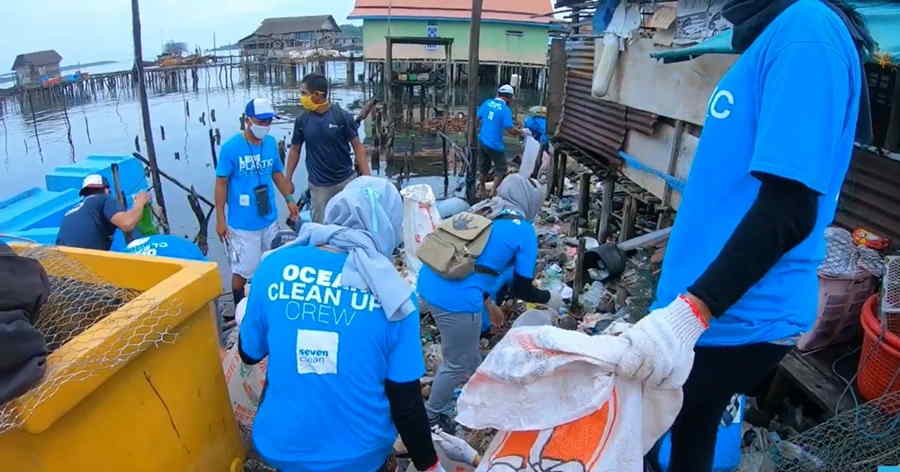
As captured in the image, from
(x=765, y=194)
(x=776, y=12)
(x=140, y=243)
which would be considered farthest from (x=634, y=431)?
(x=140, y=243)

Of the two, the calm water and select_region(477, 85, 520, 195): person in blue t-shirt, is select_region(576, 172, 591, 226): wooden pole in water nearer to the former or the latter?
select_region(477, 85, 520, 195): person in blue t-shirt

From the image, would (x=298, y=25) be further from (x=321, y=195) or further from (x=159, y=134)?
(x=321, y=195)

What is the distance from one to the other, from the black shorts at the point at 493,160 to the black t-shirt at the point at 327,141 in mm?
4687

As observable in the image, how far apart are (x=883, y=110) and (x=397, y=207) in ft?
10.8

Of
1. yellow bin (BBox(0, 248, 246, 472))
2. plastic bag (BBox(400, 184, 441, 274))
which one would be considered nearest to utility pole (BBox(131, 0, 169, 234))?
plastic bag (BBox(400, 184, 441, 274))

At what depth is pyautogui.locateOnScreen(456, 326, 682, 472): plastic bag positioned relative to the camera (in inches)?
52.7

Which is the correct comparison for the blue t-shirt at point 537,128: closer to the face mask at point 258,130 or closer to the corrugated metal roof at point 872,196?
the face mask at point 258,130

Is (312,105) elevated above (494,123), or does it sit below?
above

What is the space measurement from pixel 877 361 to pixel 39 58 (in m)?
46.9

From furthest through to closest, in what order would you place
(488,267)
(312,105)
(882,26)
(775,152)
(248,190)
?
1. (312,105)
2. (248,190)
3. (488,267)
4. (882,26)
5. (775,152)

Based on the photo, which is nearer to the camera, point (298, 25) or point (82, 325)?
point (82, 325)

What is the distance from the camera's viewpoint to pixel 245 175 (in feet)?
16.8

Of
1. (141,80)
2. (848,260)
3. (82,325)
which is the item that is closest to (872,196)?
(848,260)

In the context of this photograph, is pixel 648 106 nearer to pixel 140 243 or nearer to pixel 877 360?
pixel 877 360
